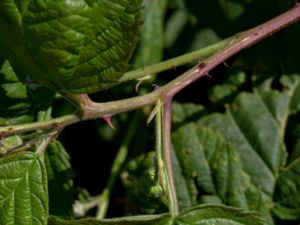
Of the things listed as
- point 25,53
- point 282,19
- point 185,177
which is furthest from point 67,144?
point 25,53

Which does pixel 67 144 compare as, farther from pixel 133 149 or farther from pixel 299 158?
pixel 299 158

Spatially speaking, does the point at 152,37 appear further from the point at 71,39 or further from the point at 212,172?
the point at 71,39

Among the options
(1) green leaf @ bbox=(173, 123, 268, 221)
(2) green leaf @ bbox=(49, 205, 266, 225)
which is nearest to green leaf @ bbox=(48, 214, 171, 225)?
(2) green leaf @ bbox=(49, 205, 266, 225)

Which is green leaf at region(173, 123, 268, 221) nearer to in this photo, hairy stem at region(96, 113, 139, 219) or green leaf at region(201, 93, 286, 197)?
green leaf at region(201, 93, 286, 197)

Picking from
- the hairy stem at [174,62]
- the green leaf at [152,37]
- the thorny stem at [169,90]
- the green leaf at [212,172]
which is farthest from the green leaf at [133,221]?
the green leaf at [152,37]

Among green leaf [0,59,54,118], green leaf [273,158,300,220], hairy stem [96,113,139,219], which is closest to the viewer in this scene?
green leaf [0,59,54,118]

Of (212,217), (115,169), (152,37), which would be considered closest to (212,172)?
(115,169)

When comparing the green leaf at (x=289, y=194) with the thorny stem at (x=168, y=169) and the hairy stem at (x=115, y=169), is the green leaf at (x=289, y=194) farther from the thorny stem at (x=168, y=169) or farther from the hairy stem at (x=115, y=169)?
the thorny stem at (x=168, y=169)
